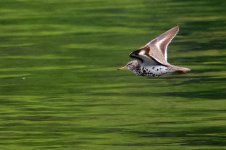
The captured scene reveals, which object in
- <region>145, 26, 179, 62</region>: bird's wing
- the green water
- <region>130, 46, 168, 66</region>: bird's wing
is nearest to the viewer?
<region>130, 46, 168, 66</region>: bird's wing

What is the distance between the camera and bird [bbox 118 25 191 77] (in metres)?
16.2

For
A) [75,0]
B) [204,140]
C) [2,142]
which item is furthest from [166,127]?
[75,0]

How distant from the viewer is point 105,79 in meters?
25.8

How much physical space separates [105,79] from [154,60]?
9.51 metres

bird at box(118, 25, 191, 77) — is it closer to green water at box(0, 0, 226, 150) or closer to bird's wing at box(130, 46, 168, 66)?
bird's wing at box(130, 46, 168, 66)

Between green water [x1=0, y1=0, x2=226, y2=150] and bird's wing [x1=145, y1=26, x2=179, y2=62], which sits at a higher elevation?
bird's wing [x1=145, y1=26, x2=179, y2=62]

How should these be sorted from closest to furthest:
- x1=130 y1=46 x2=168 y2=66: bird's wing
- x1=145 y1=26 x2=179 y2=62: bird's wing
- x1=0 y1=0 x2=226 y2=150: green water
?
1. x1=130 y1=46 x2=168 y2=66: bird's wing
2. x1=145 y1=26 x2=179 y2=62: bird's wing
3. x1=0 y1=0 x2=226 y2=150: green water

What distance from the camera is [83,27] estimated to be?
33.5 m

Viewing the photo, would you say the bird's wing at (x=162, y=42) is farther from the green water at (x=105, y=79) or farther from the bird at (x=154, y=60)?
the green water at (x=105, y=79)

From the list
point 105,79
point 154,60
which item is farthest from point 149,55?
point 105,79

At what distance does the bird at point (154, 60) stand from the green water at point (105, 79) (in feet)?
7.23

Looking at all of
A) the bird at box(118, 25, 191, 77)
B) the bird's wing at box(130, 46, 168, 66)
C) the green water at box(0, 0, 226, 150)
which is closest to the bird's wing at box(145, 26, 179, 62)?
the bird at box(118, 25, 191, 77)

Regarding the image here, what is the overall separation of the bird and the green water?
2.21 metres

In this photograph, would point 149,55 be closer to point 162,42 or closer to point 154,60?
point 154,60
